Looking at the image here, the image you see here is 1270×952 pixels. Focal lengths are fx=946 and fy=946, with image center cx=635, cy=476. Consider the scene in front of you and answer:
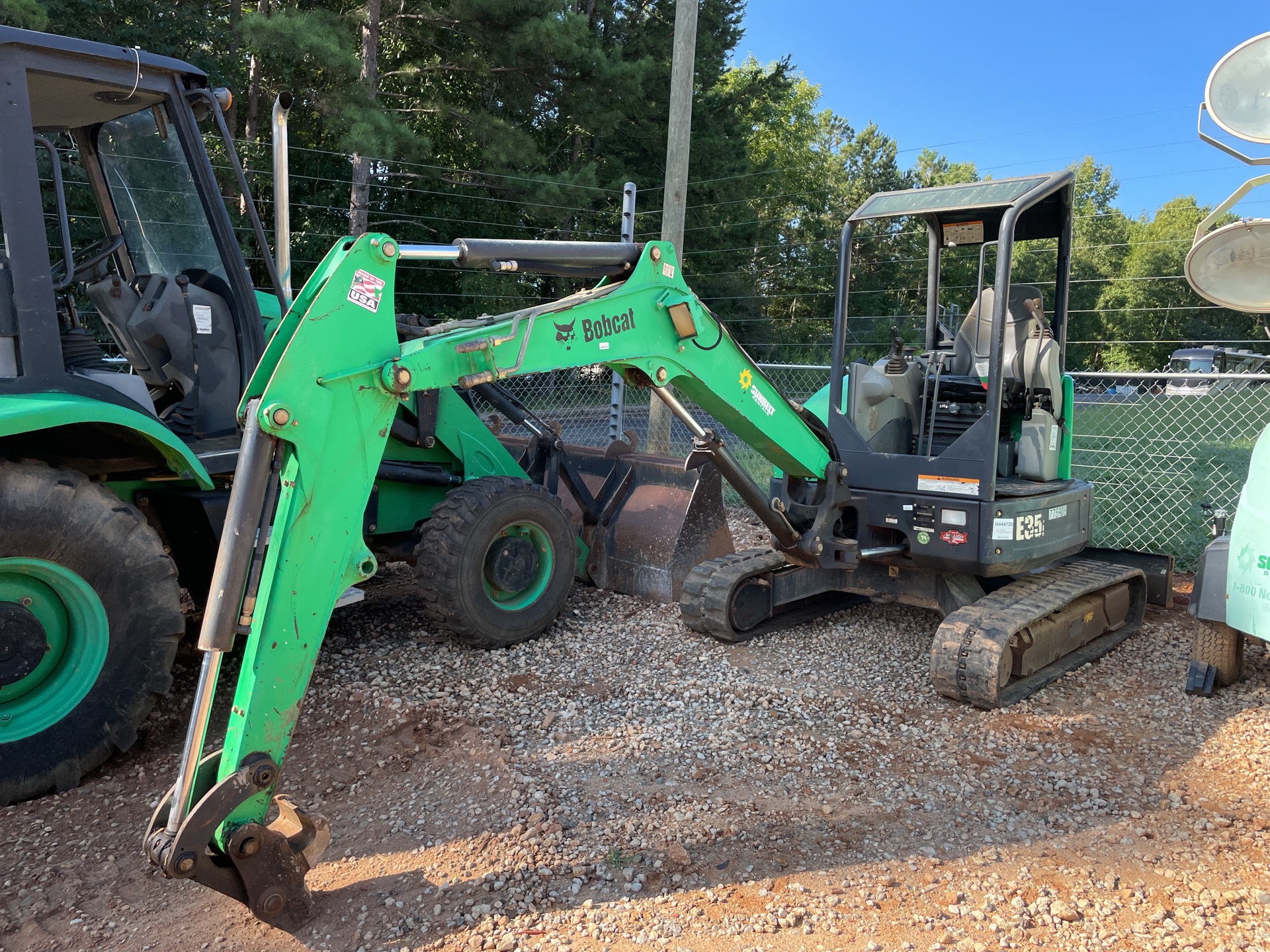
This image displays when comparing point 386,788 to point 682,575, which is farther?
point 682,575

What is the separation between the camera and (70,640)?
3.70 metres

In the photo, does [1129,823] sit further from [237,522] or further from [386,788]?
[237,522]

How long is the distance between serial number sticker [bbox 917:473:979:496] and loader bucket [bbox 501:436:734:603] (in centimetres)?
144

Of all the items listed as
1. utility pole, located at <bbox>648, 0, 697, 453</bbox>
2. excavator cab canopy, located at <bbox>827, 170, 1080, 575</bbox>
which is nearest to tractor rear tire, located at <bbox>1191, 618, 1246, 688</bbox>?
excavator cab canopy, located at <bbox>827, 170, 1080, 575</bbox>

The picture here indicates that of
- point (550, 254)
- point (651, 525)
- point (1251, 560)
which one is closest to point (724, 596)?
point (651, 525)

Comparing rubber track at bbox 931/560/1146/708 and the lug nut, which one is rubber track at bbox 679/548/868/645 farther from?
the lug nut

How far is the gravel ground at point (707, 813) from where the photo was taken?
2.86 m

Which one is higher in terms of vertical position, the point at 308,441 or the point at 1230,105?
the point at 1230,105

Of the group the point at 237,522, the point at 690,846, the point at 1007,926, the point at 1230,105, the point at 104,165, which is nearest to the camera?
the point at 237,522

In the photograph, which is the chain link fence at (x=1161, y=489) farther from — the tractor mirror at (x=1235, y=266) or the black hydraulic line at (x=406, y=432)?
the black hydraulic line at (x=406, y=432)

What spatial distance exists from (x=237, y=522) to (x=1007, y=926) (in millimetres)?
2590

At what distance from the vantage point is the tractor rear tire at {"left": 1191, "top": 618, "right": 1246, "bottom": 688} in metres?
4.85

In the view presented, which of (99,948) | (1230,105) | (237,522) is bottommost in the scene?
(99,948)

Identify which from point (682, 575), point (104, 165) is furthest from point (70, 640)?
point (682, 575)
